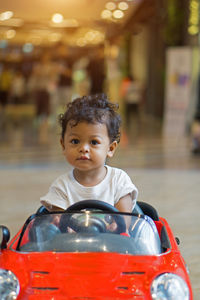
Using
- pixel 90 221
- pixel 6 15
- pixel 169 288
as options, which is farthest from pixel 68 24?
pixel 169 288

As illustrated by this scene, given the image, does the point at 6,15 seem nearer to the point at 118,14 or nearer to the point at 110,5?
the point at 110,5

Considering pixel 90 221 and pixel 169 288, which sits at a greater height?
pixel 90 221

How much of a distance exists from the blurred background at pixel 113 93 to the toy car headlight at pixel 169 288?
4.85 ft

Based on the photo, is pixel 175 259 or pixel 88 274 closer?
pixel 88 274

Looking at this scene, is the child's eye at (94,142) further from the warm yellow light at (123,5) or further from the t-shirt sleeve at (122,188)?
the warm yellow light at (123,5)

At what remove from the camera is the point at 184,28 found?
49.4ft

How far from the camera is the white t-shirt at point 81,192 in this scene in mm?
3139

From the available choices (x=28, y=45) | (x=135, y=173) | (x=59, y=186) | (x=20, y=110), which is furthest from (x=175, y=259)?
(x=28, y=45)

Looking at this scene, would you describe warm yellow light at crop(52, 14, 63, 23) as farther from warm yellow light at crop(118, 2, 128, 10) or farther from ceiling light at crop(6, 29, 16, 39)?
ceiling light at crop(6, 29, 16, 39)

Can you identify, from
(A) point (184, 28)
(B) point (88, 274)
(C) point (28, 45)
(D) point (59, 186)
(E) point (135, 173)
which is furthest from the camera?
(C) point (28, 45)

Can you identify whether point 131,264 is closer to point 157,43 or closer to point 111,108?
point 111,108

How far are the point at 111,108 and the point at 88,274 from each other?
104 cm

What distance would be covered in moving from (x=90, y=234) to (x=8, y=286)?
1.50 feet

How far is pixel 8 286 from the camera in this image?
2.50 metres
